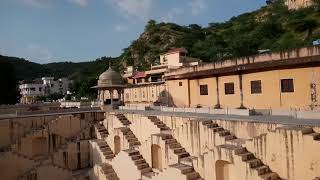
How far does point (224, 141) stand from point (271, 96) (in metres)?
6.60

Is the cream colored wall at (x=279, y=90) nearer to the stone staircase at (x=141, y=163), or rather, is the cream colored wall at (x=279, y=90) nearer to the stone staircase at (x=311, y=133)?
the stone staircase at (x=311, y=133)

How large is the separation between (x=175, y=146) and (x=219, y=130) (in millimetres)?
3279

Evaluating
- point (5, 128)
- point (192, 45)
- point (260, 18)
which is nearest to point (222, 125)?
point (5, 128)

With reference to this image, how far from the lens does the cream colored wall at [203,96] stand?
89.0 feet

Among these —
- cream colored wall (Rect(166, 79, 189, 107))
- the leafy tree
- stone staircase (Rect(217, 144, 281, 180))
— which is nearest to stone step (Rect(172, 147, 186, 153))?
stone staircase (Rect(217, 144, 281, 180))

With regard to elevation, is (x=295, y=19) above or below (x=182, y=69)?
above

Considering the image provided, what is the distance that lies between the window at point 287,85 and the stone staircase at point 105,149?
13847 mm

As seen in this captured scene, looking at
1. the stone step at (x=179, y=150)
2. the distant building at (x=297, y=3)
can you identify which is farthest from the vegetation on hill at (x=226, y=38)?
the stone step at (x=179, y=150)

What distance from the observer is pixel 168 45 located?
8388cm

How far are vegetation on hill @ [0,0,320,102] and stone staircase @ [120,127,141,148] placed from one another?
103ft

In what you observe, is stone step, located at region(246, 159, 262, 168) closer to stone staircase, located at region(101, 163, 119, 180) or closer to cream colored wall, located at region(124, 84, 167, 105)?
stone staircase, located at region(101, 163, 119, 180)

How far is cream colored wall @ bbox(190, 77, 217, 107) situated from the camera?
27127mm

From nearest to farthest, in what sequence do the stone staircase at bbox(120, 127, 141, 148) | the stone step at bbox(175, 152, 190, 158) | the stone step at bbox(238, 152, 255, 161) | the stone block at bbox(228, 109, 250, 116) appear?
the stone step at bbox(238, 152, 255, 161) < the stone block at bbox(228, 109, 250, 116) < the stone step at bbox(175, 152, 190, 158) < the stone staircase at bbox(120, 127, 141, 148)

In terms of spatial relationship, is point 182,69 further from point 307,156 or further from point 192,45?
point 192,45
